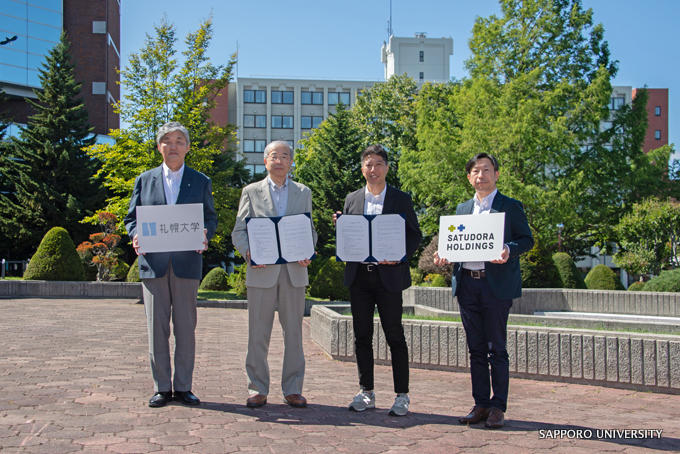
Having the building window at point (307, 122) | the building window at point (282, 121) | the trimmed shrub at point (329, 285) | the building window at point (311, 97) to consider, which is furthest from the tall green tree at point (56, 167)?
the building window at point (311, 97)

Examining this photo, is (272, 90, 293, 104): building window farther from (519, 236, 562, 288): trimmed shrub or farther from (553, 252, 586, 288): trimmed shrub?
(519, 236, 562, 288): trimmed shrub

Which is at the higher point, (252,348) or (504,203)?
(504,203)

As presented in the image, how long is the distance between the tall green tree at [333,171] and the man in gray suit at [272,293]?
98.8 feet

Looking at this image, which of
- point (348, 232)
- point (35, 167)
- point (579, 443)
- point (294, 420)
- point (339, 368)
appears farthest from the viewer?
point (35, 167)

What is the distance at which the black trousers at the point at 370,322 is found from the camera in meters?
5.62

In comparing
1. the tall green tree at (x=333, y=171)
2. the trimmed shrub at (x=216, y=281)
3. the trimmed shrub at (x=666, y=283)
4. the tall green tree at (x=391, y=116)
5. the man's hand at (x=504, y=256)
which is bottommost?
the trimmed shrub at (x=216, y=281)

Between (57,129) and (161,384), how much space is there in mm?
37285

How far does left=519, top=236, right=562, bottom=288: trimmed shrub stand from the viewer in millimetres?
17328

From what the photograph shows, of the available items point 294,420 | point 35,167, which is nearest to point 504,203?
point 294,420

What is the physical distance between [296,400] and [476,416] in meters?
1.57

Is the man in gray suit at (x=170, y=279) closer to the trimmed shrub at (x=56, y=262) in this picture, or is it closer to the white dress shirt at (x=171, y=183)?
the white dress shirt at (x=171, y=183)

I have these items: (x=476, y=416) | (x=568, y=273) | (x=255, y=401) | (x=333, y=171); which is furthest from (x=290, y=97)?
(x=476, y=416)

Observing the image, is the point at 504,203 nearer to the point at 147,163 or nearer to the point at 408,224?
the point at 408,224

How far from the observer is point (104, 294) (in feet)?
77.5
